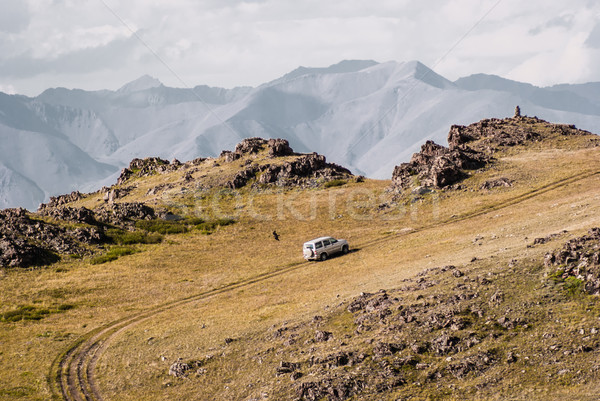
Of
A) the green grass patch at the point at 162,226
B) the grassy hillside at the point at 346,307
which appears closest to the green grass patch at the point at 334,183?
the grassy hillside at the point at 346,307

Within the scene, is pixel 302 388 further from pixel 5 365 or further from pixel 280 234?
pixel 280 234

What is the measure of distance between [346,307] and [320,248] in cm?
2132

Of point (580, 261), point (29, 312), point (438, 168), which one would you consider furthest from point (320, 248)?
point (438, 168)

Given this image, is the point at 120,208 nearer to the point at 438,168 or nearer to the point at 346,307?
the point at 438,168

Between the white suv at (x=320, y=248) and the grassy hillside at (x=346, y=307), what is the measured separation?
1.40 metres

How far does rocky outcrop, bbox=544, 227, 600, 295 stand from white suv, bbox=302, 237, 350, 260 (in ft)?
90.4

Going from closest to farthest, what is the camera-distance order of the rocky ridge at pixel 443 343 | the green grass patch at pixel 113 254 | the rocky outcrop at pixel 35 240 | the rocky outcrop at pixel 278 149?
the rocky ridge at pixel 443 343 → the rocky outcrop at pixel 35 240 → the green grass patch at pixel 113 254 → the rocky outcrop at pixel 278 149

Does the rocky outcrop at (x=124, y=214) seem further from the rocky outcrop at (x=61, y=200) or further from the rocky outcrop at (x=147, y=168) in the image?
the rocky outcrop at (x=147, y=168)

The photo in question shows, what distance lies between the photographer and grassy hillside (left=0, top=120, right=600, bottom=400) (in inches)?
902

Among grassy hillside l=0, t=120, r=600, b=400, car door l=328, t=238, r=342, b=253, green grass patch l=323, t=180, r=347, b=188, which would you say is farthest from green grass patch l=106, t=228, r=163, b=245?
green grass patch l=323, t=180, r=347, b=188

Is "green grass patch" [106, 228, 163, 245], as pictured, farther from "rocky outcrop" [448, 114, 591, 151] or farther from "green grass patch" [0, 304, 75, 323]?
"rocky outcrop" [448, 114, 591, 151]

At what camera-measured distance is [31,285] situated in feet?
168

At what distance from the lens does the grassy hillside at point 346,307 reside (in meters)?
22.9

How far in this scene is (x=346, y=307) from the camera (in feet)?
107
